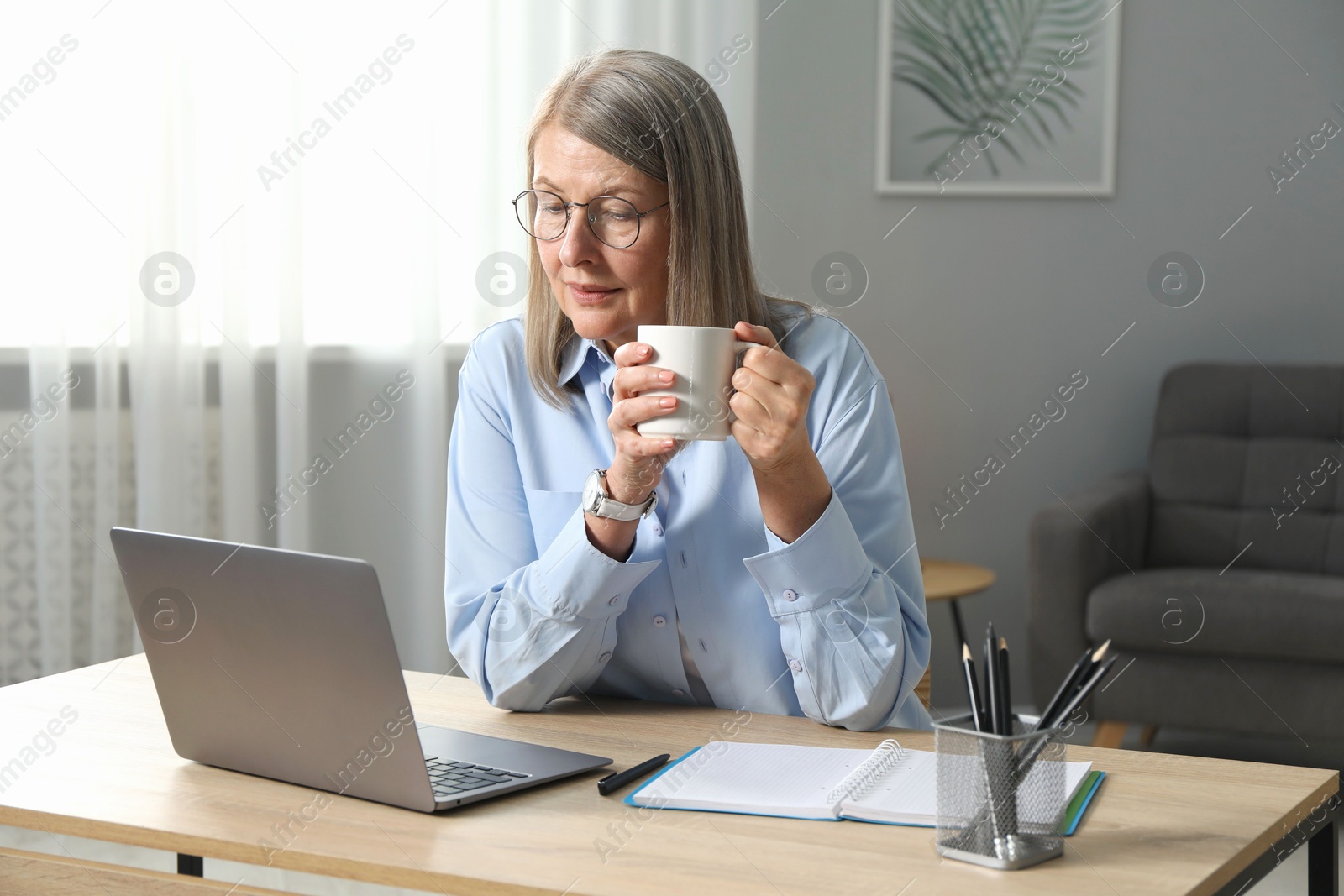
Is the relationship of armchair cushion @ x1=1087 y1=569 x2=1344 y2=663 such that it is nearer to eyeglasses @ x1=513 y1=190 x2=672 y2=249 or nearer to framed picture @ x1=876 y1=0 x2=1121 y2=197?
framed picture @ x1=876 y1=0 x2=1121 y2=197

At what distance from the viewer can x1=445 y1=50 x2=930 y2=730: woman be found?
1.12m

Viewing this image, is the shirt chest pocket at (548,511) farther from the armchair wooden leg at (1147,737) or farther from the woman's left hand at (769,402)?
the armchair wooden leg at (1147,737)

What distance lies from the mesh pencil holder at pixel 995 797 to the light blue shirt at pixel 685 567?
30 cm

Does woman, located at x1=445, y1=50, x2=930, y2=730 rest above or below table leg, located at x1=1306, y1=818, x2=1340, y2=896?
above

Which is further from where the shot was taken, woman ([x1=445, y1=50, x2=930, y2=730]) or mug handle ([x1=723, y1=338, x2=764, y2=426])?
woman ([x1=445, y1=50, x2=930, y2=730])

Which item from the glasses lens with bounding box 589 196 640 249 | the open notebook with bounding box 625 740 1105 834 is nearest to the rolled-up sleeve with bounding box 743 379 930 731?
the open notebook with bounding box 625 740 1105 834

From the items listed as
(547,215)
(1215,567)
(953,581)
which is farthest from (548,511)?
(1215,567)

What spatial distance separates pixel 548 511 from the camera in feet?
4.28

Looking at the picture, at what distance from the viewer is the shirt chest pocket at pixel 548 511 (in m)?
1.30

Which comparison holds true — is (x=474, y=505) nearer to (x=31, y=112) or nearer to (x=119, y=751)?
(x=119, y=751)

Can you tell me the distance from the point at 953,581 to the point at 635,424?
2127 millimetres

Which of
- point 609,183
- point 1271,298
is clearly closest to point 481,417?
point 609,183

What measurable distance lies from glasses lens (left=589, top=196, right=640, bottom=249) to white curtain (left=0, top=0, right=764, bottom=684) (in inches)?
60.2

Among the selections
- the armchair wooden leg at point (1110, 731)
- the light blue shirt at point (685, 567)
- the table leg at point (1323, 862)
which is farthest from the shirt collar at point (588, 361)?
the armchair wooden leg at point (1110, 731)
